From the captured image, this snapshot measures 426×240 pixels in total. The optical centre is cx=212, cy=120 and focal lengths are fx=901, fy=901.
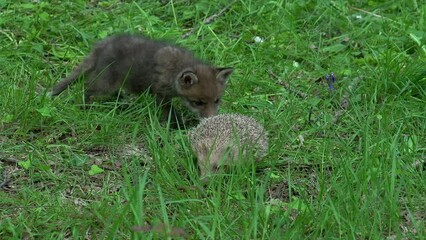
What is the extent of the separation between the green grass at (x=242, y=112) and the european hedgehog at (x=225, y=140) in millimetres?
109

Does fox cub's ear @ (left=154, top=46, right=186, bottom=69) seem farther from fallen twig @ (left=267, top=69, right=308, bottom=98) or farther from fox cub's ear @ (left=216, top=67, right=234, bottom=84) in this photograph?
fallen twig @ (left=267, top=69, right=308, bottom=98)

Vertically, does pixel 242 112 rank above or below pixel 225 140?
below

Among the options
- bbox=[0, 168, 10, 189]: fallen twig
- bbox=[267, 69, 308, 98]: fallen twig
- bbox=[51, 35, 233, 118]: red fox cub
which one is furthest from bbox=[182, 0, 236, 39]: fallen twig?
bbox=[0, 168, 10, 189]: fallen twig

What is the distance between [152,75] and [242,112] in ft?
2.50

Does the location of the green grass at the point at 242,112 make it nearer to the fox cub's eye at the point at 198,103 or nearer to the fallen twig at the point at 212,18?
the fallen twig at the point at 212,18

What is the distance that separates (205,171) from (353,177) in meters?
0.92

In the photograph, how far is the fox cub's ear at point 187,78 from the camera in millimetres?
6828

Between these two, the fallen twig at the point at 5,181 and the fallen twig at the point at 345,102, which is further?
the fallen twig at the point at 345,102

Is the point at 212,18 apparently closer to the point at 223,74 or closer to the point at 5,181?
the point at 223,74

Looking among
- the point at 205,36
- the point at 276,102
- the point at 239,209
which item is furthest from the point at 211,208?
the point at 205,36

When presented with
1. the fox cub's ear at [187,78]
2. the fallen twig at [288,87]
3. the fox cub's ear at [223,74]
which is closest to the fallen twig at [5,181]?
the fox cub's ear at [187,78]

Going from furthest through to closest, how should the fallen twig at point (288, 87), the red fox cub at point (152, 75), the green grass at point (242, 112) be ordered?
the fallen twig at point (288, 87) → the red fox cub at point (152, 75) → the green grass at point (242, 112)

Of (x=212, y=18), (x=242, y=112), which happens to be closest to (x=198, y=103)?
(x=242, y=112)

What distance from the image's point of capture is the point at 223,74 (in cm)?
690
